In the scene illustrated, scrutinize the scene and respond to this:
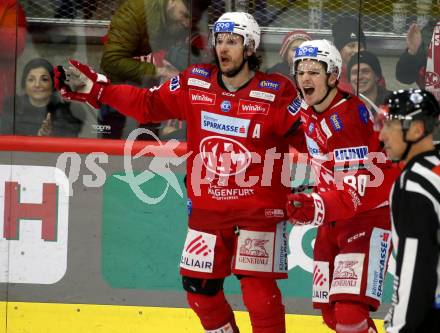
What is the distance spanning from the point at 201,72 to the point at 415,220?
7.06ft

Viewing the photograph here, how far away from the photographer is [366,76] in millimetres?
6820

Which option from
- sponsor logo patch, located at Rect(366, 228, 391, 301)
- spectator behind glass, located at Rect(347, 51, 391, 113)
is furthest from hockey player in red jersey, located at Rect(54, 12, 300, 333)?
spectator behind glass, located at Rect(347, 51, 391, 113)

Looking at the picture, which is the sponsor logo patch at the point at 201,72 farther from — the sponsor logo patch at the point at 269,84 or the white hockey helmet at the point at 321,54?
the white hockey helmet at the point at 321,54

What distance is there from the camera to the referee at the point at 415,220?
14.1 feet

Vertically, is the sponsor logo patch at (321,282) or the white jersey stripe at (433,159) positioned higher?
the white jersey stripe at (433,159)

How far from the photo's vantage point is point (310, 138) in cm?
593

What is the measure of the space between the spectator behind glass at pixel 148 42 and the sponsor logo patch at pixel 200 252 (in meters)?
1.01

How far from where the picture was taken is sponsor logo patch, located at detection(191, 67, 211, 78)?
20.3 feet

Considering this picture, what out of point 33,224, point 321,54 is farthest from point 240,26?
point 33,224

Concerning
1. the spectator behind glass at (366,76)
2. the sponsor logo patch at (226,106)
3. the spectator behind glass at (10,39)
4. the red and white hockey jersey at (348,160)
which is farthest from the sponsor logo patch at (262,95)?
the spectator behind glass at (10,39)

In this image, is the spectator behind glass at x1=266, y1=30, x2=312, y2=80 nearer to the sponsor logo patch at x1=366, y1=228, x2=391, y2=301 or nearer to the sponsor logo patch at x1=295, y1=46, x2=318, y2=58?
the sponsor logo patch at x1=295, y1=46, x2=318, y2=58

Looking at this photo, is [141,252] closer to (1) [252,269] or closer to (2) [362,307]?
(1) [252,269]

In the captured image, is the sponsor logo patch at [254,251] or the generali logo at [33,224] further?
the generali logo at [33,224]

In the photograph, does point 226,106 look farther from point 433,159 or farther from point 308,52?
point 433,159
